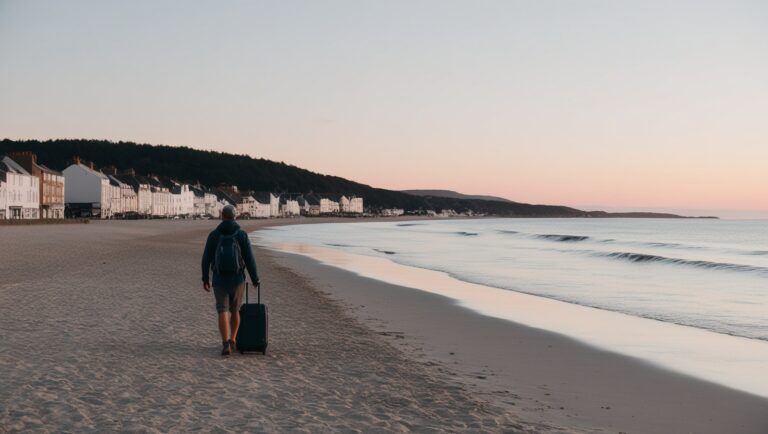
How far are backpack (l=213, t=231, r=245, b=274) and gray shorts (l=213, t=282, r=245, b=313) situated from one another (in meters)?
0.27

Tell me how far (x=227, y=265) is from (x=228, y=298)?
529 millimetres

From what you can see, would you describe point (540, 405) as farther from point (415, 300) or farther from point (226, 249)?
point (415, 300)

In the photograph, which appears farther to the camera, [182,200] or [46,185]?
[182,200]

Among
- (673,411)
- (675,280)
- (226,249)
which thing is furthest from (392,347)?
(675,280)

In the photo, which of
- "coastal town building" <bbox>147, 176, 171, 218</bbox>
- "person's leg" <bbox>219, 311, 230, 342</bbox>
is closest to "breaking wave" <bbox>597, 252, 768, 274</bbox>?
"person's leg" <bbox>219, 311, 230, 342</bbox>

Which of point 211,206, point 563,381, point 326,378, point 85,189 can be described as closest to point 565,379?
point 563,381

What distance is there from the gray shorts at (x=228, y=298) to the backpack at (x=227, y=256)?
0.88ft

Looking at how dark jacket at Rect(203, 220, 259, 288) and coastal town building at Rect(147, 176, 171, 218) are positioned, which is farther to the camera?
coastal town building at Rect(147, 176, 171, 218)

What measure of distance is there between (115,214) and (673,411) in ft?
424

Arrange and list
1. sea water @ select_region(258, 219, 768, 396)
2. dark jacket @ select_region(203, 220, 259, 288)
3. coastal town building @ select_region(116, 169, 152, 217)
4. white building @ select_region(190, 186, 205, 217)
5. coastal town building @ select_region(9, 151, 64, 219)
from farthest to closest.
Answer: white building @ select_region(190, 186, 205, 217)
coastal town building @ select_region(116, 169, 152, 217)
coastal town building @ select_region(9, 151, 64, 219)
sea water @ select_region(258, 219, 768, 396)
dark jacket @ select_region(203, 220, 259, 288)

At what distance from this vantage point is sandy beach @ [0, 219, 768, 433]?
290 inches

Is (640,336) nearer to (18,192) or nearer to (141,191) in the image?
(18,192)

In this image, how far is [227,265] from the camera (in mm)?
10281

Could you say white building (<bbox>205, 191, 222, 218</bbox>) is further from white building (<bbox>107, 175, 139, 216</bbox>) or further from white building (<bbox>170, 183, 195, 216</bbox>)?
white building (<bbox>107, 175, 139, 216</bbox>)
